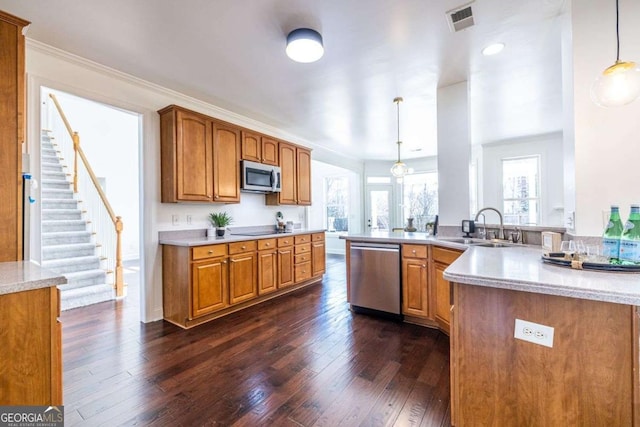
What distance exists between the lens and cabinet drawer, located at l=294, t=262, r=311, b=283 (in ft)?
13.9

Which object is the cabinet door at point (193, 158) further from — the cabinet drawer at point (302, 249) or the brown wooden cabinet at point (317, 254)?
the brown wooden cabinet at point (317, 254)

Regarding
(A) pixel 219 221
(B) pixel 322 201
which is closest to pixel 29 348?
(A) pixel 219 221

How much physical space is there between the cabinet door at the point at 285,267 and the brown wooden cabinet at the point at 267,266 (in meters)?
0.08

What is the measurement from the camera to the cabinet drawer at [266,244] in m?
3.66

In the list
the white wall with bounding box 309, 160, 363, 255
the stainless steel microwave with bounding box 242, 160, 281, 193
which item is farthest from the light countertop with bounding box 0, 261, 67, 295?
the white wall with bounding box 309, 160, 363, 255

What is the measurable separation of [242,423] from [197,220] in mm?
2514

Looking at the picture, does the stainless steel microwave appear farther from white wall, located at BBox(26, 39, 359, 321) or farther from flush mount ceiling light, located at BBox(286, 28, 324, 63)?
flush mount ceiling light, located at BBox(286, 28, 324, 63)

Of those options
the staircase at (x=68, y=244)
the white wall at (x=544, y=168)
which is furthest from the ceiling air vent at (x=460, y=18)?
the white wall at (x=544, y=168)

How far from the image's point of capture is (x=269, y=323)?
3.01 meters

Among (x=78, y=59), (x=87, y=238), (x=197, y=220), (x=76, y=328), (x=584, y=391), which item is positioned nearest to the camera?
(x=584, y=391)

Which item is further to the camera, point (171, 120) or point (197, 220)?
point (197, 220)

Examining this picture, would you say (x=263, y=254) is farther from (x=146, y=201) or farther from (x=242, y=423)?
(x=242, y=423)

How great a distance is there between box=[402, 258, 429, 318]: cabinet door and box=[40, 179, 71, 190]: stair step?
18.4ft

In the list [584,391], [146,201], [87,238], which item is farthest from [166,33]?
[87,238]
